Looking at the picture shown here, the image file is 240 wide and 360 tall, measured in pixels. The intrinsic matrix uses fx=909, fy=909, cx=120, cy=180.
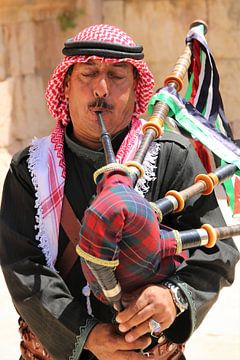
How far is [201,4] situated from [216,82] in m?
6.63

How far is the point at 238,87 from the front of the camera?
10.0 meters

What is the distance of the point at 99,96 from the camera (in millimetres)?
3006

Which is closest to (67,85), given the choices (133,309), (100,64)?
(100,64)

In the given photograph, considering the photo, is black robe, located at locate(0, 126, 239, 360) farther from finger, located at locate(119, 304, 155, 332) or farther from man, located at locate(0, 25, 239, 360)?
finger, located at locate(119, 304, 155, 332)

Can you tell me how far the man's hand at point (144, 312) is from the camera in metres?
2.75

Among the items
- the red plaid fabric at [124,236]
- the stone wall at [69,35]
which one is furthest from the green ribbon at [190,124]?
the stone wall at [69,35]

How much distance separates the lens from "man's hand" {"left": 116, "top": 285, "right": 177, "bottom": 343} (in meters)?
2.75

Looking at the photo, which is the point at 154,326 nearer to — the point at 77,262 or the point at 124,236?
the point at 124,236

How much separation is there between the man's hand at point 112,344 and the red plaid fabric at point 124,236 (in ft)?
0.52

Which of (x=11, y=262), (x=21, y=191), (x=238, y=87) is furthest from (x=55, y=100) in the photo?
(x=238, y=87)

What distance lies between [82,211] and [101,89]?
431 millimetres

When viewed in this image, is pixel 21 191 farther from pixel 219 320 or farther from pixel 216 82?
pixel 219 320

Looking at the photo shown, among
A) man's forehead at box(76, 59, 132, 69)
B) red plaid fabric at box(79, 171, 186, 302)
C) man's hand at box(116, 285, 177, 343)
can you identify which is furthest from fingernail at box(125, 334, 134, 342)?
man's forehead at box(76, 59, 132, 69)

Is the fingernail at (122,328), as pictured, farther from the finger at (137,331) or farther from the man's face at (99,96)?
the man's face at (99,96)
